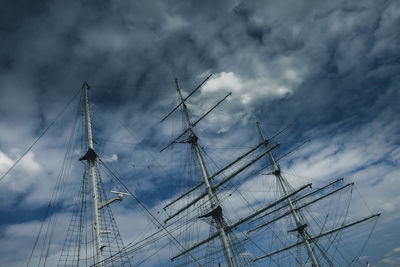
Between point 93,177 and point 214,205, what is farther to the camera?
point 214,205

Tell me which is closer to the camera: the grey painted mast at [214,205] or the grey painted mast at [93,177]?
the grey painted mast at [93,177]

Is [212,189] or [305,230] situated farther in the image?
[305,230]

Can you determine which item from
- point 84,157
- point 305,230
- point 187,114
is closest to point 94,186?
point 84,157

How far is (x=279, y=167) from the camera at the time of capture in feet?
144

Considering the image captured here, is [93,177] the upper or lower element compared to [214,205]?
upper

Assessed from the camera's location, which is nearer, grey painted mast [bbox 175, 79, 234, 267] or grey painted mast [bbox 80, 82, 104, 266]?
grey painted mast [bbox 80, 82, 104, 266]

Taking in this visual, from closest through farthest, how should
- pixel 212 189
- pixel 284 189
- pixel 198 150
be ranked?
pixel 212 189 < pixel 198 150 < pixel 284 189

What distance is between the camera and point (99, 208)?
1303cm

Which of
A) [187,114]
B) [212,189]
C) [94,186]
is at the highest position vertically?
[187,114]

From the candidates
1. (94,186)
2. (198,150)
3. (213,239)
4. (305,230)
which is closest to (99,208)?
(94,186)

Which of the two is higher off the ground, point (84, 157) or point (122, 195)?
point (84, 157)

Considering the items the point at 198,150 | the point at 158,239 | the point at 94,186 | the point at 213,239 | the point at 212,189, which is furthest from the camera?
the point at 198,150

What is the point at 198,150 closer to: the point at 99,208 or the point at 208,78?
the point at 208,78

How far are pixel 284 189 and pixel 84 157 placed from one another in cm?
3639
